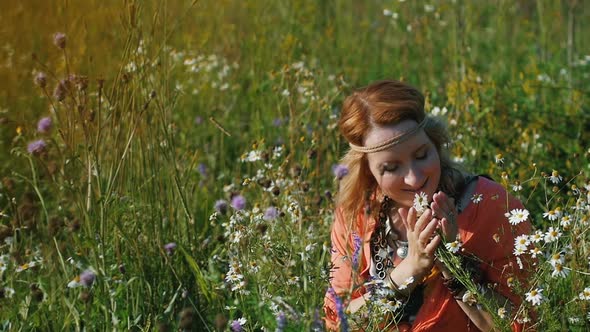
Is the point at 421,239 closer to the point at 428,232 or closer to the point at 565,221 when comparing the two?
the point at 428,232

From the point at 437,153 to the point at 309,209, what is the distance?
0.59 m

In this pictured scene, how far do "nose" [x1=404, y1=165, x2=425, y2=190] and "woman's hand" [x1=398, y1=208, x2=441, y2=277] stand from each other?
72 millimetres

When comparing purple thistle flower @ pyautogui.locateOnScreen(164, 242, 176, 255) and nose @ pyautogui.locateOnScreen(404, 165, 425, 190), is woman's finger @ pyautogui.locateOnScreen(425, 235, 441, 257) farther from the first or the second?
purple thistle flower @ pyautogui.locateOnScreen(164, 242, 176, 255)

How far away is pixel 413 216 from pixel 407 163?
193 millimetres

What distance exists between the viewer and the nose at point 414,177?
7.65 ft

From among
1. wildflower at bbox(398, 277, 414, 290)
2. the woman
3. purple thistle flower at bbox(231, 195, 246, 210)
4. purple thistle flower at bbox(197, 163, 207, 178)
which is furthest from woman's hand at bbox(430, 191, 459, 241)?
purple thistle flower at bbox(197, 163, 207, 178)

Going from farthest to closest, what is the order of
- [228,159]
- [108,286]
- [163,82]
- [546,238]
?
[228,159] → [163,82] → [108,286] → [546,238]

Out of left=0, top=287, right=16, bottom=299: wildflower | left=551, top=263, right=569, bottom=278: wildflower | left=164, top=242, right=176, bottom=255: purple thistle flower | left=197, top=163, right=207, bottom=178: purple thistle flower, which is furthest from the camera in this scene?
left=197, top=163, right=207, bottom=178: purple thistle flower

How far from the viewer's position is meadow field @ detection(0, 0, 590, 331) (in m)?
2.26

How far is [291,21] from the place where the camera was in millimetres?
4715

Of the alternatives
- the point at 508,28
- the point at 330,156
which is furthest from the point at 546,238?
the point at 508,28

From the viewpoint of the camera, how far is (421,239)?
2.18 metres

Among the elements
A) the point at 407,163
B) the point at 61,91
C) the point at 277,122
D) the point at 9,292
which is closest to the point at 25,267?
the point at 9,292

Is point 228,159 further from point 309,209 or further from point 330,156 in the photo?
point 309,209
